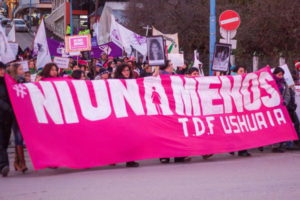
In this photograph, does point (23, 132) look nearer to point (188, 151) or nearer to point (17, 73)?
point (17, 73)

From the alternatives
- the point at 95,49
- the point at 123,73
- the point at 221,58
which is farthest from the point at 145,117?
the point at 95,49

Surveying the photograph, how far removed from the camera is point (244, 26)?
31219mm

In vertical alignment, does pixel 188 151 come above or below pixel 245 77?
below

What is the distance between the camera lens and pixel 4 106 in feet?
28.8

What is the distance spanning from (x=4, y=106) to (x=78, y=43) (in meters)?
10.5

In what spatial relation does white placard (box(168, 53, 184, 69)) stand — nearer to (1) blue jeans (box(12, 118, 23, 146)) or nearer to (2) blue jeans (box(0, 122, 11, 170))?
(1) blue jeans (box(12, 118, 23, 146))

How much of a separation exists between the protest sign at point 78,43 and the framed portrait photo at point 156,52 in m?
7.35

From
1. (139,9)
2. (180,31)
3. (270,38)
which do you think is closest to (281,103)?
Result: (270,38)

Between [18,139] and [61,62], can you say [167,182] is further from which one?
[61,62]

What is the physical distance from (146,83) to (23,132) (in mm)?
2363

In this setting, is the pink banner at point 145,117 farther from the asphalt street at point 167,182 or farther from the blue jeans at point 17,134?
the blue jeans at point 17,134

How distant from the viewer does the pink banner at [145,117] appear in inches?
350

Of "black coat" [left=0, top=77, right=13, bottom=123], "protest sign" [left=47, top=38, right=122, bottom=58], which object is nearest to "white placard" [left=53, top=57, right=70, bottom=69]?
"protest sign" [left=47, top=38, right=122, bottom=58]

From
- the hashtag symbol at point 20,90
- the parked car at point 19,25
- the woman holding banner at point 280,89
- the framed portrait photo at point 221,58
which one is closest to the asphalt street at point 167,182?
the hashtag symbol at point 20,90
